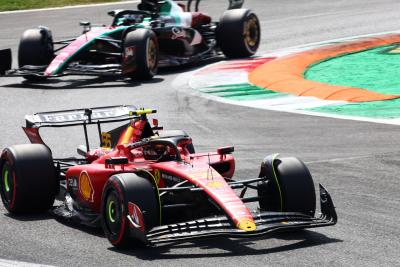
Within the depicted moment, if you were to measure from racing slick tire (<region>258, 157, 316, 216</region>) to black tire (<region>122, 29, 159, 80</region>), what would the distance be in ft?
35.0

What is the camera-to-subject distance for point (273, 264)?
8062 mm

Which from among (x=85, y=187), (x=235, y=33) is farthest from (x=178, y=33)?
(x=85, y=187)

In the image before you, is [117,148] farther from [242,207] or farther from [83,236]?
[242,207]

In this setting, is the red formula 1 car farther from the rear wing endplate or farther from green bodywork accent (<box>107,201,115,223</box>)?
the rear wing endplate

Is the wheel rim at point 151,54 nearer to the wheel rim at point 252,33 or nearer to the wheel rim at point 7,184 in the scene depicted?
the wheel rim at point 252,33

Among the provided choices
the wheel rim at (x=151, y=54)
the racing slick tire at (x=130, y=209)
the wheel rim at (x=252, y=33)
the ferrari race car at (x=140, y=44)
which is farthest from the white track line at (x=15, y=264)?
the wheel rim at (x=252, y=33)

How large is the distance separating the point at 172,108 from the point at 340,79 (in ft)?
12.6

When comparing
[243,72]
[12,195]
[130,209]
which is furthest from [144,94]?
[130,209]

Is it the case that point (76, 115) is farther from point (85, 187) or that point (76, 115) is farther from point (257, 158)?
point (257, 158)

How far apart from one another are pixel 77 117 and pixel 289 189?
2999mm

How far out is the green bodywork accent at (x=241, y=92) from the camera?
58.0 feet

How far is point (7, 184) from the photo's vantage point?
1022 centimetres

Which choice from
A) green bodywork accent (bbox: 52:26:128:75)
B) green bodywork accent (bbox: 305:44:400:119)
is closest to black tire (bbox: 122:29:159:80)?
green bodywork accent (bbox: 52:26:128:75)

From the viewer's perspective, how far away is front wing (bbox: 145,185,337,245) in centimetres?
827
